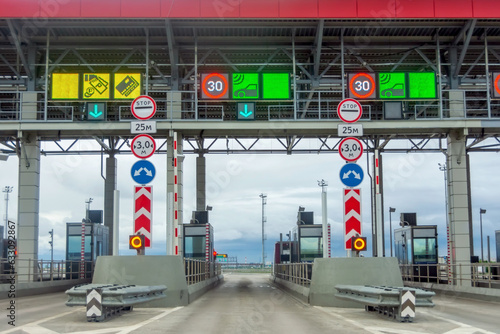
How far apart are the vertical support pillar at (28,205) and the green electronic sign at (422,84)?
15.7m

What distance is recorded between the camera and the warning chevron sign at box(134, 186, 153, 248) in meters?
15.9

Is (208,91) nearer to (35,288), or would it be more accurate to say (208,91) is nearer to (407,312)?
(35,288)

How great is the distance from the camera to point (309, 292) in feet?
56.7

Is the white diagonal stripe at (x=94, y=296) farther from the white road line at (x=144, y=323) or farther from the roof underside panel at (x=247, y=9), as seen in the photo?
the roof underside panel at (x=247, y=9)

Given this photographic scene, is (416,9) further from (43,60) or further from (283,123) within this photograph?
(43,60)

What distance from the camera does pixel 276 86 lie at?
83.7 feet

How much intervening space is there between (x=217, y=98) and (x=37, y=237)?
9677 millimetres

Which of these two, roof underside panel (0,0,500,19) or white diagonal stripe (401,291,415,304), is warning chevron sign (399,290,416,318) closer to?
white diagonal stripe (401,291,415,304)

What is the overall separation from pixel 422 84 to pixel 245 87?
714 centimetres

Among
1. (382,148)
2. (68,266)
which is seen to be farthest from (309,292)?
(382,148)

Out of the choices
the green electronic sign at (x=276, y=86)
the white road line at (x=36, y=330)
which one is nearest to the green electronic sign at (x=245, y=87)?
the green electronic sign at (x=276, y=86)

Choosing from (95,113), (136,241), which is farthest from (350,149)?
(95,113)

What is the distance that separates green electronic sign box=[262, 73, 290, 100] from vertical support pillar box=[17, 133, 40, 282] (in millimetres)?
9887

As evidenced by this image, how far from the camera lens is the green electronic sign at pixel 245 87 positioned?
25.4 metres
